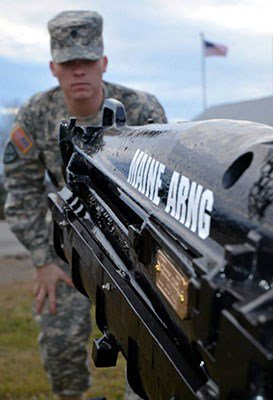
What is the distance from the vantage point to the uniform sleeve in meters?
3.52

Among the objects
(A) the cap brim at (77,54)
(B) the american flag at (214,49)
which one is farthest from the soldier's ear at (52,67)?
(B) the american flag at (214,49)

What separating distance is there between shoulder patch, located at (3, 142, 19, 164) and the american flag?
11695 millimetres

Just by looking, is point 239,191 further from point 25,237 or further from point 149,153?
point 25,237

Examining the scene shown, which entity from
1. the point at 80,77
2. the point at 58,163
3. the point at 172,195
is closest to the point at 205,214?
the point at 172,195

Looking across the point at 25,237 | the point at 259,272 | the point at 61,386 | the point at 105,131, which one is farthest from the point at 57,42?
the point at 259,272

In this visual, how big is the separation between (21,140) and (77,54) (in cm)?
59

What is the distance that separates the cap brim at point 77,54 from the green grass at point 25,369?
1.96 meters

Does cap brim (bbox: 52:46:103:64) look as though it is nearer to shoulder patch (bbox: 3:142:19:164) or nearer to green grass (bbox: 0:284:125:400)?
shoulder patch (bbox: 3:142:19:164)

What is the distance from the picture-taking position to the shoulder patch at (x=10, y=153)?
3539 millimetres

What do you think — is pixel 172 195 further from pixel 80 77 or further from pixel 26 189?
pixel 26 189

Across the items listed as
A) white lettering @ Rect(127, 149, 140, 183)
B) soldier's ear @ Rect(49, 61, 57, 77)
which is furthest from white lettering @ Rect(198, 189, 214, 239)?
soldier's ear @ Rect(49, 61, 57, 77)

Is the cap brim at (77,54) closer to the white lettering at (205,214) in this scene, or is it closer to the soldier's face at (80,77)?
the soldier's face at (80,77)

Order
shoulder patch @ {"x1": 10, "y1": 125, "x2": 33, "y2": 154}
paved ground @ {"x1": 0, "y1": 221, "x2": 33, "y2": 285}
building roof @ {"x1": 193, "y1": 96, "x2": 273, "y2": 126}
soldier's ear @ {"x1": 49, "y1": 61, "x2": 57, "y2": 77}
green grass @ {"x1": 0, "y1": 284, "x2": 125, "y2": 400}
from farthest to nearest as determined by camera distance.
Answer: paved ground @ {"x1": 0, "y1": 221, "x2": 33, "y2": 285} → green grass @ {"x1": 0, "y1": 284, "x2": 125, "y2": 400} → shoulder patch @ {"x1": 10, "y1": 125, "x2": 33, "y2": 154} → soldier's ear @ {"x1": 49, "y1": 61, "x2": 57, "y2": 77} → building roof @ {"x1": 193, "y1": 96, "x2": 273, "y2": 126}

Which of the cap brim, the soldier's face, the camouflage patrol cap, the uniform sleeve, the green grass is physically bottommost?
the green grass
